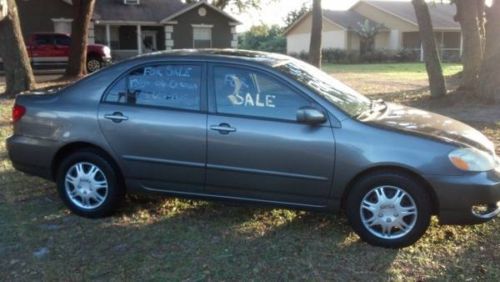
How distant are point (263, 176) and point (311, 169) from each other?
1.39 ft

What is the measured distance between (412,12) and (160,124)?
50174 millimetres

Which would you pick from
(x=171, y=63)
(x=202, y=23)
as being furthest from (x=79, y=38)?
(x=202, y=23)

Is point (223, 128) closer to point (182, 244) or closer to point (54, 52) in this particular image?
point (182, 244)

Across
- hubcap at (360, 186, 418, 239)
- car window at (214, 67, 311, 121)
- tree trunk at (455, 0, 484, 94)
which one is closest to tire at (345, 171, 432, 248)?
hubcap at (360, 186, 418, 239)

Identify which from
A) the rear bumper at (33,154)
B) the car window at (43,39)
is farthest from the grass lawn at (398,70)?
the rear bumper at (33,154)

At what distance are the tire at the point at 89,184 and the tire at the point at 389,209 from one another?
2.21m

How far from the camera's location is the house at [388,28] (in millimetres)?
49125

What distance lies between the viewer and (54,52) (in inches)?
1051

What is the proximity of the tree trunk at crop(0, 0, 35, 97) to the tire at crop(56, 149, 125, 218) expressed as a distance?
9.48 metres

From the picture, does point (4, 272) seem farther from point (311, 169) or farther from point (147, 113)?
point (311, 169)

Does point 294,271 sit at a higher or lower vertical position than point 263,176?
lower

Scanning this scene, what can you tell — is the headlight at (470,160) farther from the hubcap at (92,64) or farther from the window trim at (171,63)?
the hubcap at (92,64)

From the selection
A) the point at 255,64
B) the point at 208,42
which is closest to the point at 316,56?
the point at 255,64

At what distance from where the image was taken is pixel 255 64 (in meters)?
5.12
